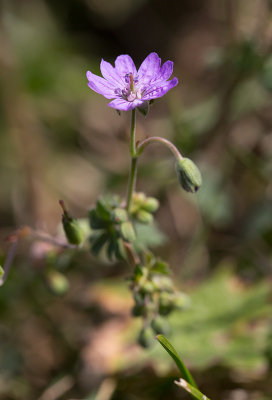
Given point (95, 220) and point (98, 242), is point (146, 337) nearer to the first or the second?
point (98, 242)

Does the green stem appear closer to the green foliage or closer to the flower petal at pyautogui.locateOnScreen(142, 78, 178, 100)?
the flower petal at pyautogui.locateOnScreen(142, 78, 178, 100)

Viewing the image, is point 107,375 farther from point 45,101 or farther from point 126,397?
point 45,101

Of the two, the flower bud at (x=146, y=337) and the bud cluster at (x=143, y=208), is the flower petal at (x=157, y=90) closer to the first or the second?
the bud cluster at (x=143, y=208)

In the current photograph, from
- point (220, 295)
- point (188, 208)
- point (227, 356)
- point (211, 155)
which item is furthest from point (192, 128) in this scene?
point (227, 356)

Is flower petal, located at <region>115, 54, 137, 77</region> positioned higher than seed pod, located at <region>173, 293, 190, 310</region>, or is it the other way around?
flower petal, located at <region>115, 54, 137, 77</region>

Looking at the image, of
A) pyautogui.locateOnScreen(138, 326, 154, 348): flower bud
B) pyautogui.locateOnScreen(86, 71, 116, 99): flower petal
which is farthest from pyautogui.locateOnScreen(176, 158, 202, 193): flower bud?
pyautogui.locateOnScreen(138, 326, 154, 348): flower bud

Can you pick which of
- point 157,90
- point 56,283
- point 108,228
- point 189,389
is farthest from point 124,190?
point 189,389

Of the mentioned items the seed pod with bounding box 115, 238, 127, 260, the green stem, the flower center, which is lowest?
the seed pod with bounding box 115, 238, 127, 260
